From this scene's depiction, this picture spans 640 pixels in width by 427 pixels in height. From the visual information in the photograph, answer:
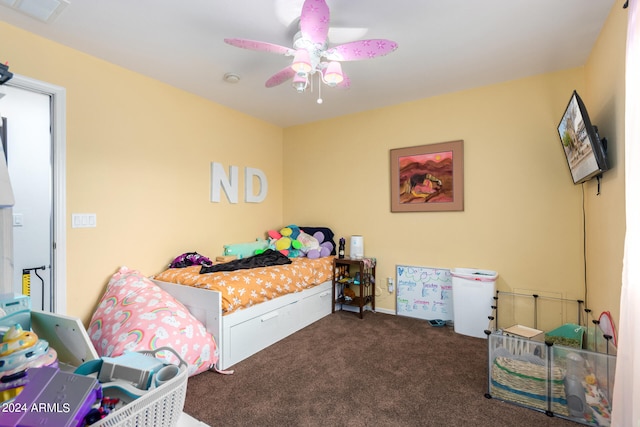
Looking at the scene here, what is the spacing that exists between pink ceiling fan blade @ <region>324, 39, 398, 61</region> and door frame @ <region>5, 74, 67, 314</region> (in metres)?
2.06

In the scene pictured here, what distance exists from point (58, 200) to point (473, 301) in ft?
11.7

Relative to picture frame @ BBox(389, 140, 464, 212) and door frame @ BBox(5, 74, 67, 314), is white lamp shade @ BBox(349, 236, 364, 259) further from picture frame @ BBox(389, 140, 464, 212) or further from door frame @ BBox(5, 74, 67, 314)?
door frame @ BBox(5, 74, 67, 314)

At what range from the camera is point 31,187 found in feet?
7.41

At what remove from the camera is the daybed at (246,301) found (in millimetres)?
2361

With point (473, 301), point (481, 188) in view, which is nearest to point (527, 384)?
point (473, 301)

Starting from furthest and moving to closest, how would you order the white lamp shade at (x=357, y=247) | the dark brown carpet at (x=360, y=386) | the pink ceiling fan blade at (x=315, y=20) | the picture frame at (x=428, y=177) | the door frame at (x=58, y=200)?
the white lamp shade at (x=357, y=247), the picture frame at (x=428, y=177), the door frame at (x=58, y=200), the dark brown carpet at (x=360, y=386), the pink ceiling fan blade at (x=315, y=20)

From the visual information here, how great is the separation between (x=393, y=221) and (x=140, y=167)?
2682 mm

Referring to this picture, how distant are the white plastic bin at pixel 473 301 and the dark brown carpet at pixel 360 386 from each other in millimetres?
118

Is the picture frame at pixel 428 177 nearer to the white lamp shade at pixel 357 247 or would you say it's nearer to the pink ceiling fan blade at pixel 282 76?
the white lamp shade at pixel 357 247

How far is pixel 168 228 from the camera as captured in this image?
3.09m

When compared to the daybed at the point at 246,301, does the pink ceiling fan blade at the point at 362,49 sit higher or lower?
higher

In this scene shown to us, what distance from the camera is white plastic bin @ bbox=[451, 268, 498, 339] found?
9.51 feet

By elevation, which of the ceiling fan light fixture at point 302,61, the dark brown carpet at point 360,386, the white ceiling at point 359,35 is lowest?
the dark brown carpet at point 360,386

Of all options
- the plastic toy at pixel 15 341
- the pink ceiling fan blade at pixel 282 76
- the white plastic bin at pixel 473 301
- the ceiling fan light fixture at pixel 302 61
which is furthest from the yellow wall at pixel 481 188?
the plastic toy at pixel 15 341
